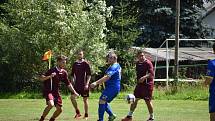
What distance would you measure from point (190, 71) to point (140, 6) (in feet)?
28.2

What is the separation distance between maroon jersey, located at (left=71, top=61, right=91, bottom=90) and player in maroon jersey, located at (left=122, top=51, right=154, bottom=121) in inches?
72.6

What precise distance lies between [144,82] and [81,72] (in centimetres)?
215

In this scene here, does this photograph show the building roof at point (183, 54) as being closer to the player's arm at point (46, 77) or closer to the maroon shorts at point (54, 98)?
the maroon shorts at point (54, 98)

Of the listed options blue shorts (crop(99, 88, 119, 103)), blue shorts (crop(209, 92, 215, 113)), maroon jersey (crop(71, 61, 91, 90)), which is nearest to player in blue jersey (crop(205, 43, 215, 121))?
blue shorts (crop(209, 92, 215, 113))

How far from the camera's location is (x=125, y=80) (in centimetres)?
3169

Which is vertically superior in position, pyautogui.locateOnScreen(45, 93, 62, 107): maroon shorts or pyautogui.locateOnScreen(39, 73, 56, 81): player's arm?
pyautogui.locateOnScreen(39, 73, 56, 81): player's arm

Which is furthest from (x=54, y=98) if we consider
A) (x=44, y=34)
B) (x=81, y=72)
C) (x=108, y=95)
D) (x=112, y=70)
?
(x=44, y=34)

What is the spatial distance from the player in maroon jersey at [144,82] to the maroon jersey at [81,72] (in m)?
1.84

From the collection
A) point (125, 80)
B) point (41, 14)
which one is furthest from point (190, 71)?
point (41, 14)

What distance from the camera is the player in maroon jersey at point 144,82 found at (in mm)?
16406

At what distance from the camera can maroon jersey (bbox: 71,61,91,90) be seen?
57.8 ft

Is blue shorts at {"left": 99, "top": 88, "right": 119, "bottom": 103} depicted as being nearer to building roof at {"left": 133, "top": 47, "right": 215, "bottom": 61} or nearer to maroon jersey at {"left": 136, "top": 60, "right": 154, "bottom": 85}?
maroon jersey at {"left": 136, "top": 60, "right": 154, "bottom": 85}

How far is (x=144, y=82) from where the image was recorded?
55.0 ft

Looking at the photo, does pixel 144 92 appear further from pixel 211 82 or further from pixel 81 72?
pixel 211 82
